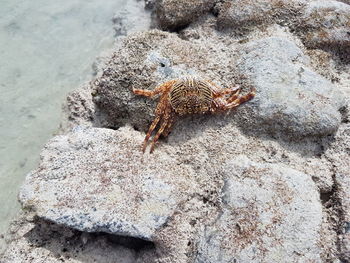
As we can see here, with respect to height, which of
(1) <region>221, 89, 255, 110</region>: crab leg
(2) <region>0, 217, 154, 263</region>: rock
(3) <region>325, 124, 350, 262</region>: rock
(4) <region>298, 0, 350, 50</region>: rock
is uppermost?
(4) <region>298, 0, 350, 50</region>: rock

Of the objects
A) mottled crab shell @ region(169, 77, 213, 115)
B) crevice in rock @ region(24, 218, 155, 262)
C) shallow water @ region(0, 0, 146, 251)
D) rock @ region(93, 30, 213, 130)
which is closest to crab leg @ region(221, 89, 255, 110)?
mottled crab shell @ region(169, 77, 213, 115)

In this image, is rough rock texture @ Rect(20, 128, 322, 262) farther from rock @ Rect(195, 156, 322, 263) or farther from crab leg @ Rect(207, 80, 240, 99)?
crab leg @ Rect(207, 80, 240, 99)

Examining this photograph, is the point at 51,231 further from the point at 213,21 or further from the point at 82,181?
the point at 213,21

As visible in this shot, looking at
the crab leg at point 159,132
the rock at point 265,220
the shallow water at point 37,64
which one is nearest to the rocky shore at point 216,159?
the rock at point 265,220

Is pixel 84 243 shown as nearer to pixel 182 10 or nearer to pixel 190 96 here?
pixel 190 96

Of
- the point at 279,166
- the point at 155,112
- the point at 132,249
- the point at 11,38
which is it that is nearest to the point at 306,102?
the point at 279,166

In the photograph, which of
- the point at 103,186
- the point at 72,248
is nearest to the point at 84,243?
the point at 72,248
